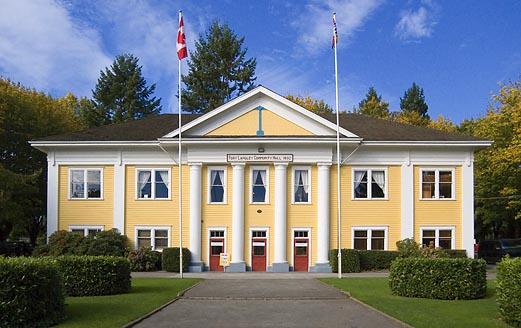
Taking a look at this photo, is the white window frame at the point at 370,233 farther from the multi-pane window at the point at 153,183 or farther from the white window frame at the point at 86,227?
the white window frame at the point at 86,227

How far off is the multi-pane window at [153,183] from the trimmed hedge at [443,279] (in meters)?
16.9

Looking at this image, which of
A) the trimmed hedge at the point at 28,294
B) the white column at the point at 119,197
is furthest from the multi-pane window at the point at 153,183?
the trimmed hedge at the point at 28,294

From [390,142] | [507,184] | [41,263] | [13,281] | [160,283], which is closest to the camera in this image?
[13,281]

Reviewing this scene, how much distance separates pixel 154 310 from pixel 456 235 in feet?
71.3

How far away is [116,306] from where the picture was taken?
14992mm

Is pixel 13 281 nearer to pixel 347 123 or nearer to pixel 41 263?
pixel 41 263

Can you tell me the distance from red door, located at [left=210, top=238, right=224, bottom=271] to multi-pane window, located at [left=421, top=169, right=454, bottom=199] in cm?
1162

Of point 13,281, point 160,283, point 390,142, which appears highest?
point 390,142

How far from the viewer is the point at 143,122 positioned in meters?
35.7

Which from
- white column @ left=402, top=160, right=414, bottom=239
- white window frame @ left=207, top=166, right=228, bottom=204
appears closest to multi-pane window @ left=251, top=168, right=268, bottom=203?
white window frame @ left=207, top=166, right=228, bottom=204

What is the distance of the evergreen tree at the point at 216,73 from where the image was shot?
60531mm

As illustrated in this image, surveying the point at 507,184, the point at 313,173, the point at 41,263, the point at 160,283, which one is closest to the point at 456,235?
the point at 313,173

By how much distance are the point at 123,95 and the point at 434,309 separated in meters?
52.7

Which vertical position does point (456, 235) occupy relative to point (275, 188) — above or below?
below
